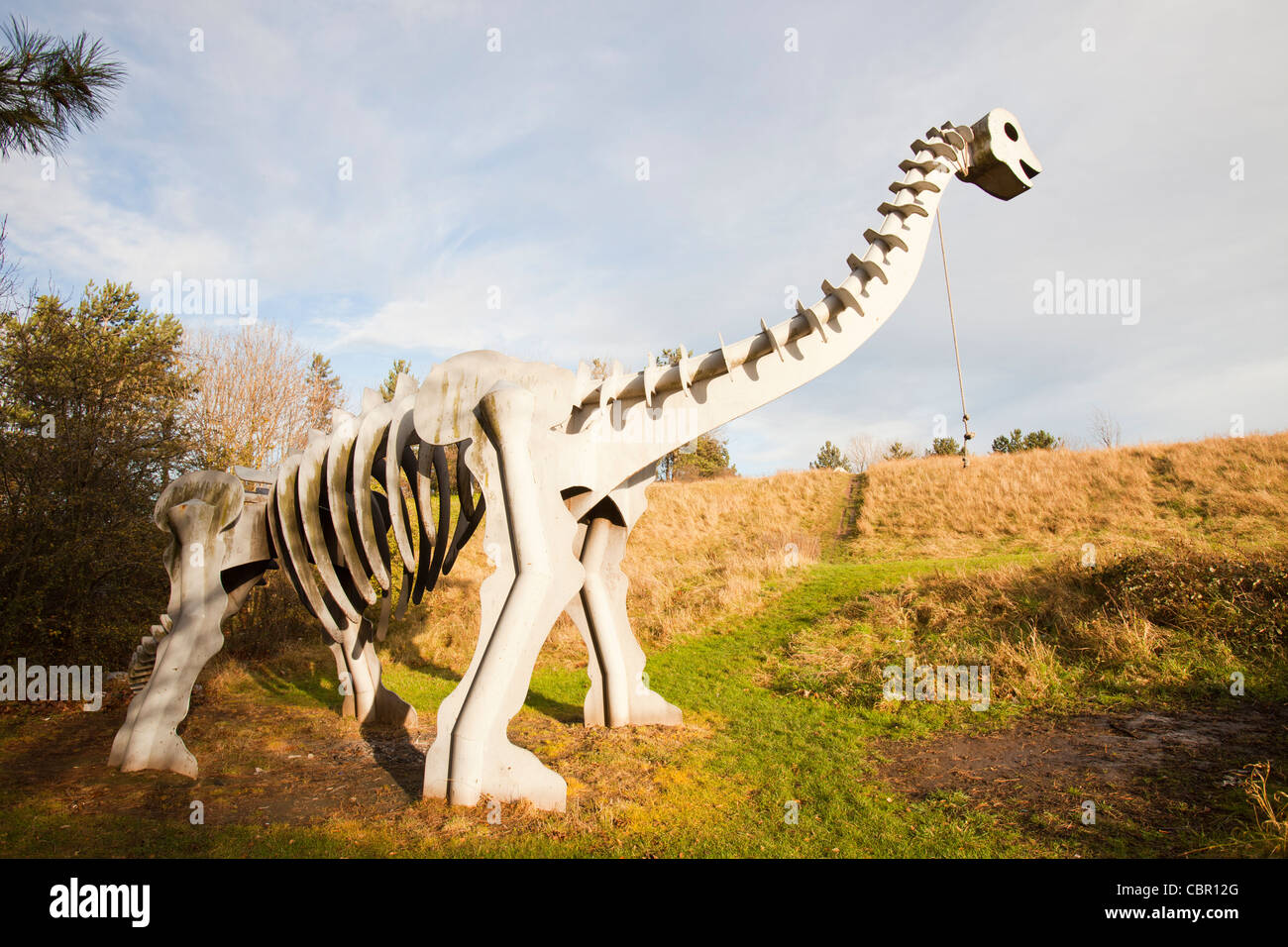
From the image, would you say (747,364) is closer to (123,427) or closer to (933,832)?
(933,832)

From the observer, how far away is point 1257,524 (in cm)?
1395

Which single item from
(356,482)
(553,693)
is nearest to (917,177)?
(356,482)

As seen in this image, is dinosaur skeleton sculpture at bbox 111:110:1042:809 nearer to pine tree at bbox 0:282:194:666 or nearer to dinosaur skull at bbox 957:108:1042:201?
dinosaur skull at bbox 957:108:1042:201

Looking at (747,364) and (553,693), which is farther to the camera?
(553,693)

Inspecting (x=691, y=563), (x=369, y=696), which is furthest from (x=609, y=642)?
(x=691, y=563)

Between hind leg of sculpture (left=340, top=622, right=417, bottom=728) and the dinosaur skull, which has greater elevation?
the dinosaur skull

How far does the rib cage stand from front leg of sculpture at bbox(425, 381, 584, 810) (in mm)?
732

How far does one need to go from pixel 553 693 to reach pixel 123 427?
26.0 feet

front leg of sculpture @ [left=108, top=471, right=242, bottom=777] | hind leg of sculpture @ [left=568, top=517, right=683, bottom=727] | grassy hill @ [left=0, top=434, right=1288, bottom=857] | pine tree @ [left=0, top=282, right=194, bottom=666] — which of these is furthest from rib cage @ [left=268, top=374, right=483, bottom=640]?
pine tree @ [left=0, top=282, right=194, bottom=666]

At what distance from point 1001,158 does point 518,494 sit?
4.57 metres

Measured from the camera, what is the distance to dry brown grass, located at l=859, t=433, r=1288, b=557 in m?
15.0

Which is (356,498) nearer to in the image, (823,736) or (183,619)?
(183,619)

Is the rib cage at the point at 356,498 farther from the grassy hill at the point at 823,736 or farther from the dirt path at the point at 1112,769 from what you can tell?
the dirt path at the point at 1112,769

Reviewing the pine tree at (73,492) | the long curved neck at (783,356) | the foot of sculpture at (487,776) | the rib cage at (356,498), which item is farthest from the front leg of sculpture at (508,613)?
the pine tree at (73,492)
